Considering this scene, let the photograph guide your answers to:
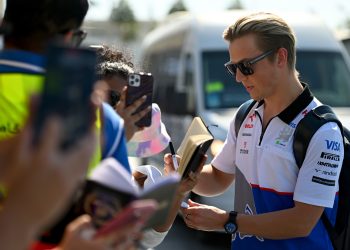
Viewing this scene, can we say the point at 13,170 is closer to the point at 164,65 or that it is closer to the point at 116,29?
the point at 164,65

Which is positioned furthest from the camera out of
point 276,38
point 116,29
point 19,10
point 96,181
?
point 116,29

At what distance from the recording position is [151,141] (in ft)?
→ 9.12

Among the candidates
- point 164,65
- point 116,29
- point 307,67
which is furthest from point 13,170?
point 116,29

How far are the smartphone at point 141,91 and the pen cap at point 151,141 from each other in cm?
42

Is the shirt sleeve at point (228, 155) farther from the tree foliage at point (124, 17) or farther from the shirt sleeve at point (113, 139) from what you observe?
the tree foliage at point (124, 17)

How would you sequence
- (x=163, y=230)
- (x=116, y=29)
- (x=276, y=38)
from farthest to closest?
1. (x=116, y=29)
2. (x=276, y=38)
3. (x=163, y=230)

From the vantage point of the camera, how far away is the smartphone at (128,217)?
1293 mm

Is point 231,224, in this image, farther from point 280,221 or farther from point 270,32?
point 270,32

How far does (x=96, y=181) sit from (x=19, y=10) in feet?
1.71

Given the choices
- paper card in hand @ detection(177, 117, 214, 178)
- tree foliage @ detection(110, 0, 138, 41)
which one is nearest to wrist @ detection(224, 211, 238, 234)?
paper card in hand @ detection(177, 117, 214, 178)

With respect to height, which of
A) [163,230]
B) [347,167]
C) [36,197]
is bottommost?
[163,230]

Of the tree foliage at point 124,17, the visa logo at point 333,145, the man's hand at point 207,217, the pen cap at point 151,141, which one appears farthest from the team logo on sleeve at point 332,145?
the tree foliage at point 124,17

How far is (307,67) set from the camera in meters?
7.33

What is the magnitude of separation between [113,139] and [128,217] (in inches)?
15.6
